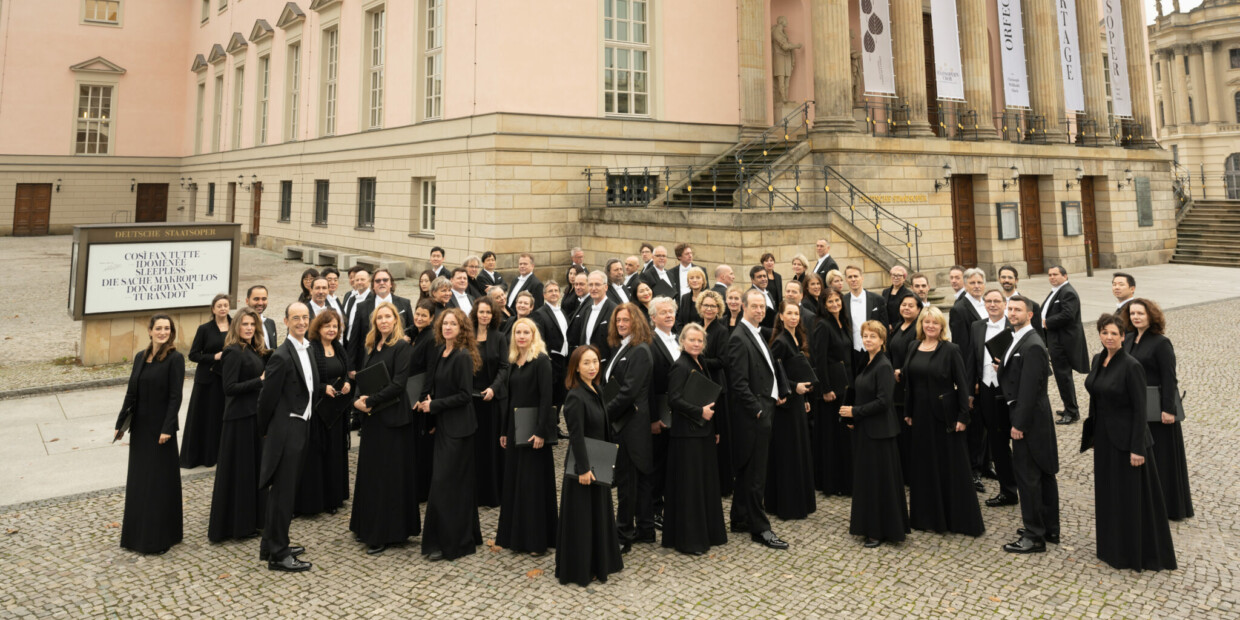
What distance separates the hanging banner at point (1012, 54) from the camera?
25.6 m

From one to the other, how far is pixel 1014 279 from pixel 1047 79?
2221 cm

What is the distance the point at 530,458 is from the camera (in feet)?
19.7

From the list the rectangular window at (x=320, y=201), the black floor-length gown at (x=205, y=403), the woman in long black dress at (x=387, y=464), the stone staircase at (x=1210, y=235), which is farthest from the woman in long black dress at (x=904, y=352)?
the stone staircase at (x=1210, y=235)

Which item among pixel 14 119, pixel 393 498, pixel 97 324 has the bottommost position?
pixel 393 498

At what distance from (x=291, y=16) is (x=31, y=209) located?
23125mm

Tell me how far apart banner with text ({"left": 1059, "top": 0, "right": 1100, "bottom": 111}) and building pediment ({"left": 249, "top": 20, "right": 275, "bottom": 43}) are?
103ft

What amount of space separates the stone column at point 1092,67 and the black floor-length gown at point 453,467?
30.7 m

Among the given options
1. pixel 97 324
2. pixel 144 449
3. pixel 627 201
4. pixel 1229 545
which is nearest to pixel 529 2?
pixel 627 201

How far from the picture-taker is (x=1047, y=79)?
26.8m

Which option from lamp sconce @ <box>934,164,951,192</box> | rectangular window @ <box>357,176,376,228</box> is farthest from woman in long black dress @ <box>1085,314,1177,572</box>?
rectangular window @ <box>357,176,376,228</box>

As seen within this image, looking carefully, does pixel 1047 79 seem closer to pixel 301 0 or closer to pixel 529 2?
pixel 529 2

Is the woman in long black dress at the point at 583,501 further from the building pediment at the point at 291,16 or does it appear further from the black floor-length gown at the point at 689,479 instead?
the building pediment at the point at 291,16

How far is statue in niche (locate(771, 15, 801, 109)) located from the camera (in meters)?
24.3

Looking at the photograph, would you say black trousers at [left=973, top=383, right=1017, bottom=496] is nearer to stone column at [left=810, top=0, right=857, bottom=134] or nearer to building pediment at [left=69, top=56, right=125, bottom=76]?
stone column at [left=810, top=0, right=857, bottom=134]
